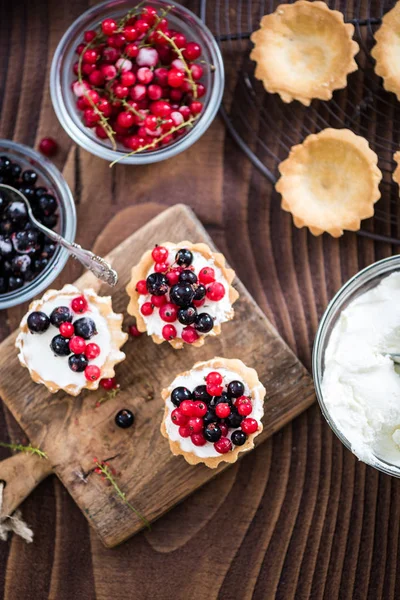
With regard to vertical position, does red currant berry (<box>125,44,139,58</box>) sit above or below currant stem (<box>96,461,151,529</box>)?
above

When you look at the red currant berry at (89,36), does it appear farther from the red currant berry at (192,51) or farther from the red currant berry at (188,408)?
the red currant berry at (188,408)

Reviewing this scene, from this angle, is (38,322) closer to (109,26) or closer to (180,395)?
(180,395)

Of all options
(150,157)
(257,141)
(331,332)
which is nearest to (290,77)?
(257,141)

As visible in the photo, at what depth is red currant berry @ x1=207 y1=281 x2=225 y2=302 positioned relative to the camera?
1.58 metres

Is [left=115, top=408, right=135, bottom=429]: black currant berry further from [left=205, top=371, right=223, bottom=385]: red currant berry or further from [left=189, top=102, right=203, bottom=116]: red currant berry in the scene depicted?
[left=189, top=102, right=203, bottom=116]: red currant berry

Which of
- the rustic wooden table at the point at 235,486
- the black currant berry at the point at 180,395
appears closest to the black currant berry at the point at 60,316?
the rustic wooden table at the point at 235,486

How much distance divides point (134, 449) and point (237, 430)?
0.34 metres

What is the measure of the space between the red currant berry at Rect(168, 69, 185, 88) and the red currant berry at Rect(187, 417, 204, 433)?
3.01 feet

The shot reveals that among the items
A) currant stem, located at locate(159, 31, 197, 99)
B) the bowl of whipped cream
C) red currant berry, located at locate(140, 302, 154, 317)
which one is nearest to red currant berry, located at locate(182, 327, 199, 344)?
red currant berry, located at locate(140, 302, 154, 317)

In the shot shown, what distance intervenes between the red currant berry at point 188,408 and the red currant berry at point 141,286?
31 cm

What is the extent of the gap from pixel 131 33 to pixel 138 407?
1.03 meters

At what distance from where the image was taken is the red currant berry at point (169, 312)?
5.18 ft

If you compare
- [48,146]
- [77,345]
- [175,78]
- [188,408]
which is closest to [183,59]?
[175,78]

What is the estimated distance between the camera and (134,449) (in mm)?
1726
